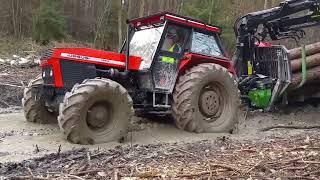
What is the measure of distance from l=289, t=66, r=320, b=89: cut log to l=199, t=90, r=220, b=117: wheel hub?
2.43 meters

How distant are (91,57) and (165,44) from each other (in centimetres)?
154

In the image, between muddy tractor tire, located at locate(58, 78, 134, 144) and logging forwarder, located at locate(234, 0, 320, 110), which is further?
logging forwarder, located at locate(234, 0, 320, 110)

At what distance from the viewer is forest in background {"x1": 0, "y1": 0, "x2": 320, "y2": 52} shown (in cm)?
2430

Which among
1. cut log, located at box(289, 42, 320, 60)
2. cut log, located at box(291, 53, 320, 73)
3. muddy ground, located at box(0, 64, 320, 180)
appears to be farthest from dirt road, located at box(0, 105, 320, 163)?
cut log, located at box(289, 42, 320, 60)

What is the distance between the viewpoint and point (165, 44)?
866 cm

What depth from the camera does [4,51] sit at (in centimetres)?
2081

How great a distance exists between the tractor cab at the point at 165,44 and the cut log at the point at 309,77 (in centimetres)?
228

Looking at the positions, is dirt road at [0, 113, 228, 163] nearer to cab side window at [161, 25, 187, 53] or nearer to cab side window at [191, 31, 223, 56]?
cab side window at [161, 25, 187, 53]

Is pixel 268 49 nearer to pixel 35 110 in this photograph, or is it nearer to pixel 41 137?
pixel 35 110

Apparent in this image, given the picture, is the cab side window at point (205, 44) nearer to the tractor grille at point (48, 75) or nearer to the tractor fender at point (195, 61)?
the tractor fender at point (195, 61)

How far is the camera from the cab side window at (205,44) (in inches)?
356

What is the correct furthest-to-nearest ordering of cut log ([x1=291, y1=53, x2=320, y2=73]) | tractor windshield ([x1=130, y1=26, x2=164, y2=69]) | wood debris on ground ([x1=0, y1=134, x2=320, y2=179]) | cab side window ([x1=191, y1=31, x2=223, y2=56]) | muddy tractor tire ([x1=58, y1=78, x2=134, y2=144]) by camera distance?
cut log ([x1=291, y1=53, x2=320, y2=73]), cab side window ([x1=191, y1=31, x2=223, y2=56]), tractor windshield ([x1=130, y1=26, x2=164, y2=69]), muddy tractor tire ([x1=58, y1=78, x2=134, y2=144]), wood debris on ground ([x1=0, y1=134, x2=320, y2=179])

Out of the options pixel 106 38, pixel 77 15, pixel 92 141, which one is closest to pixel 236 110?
pixel 92 141

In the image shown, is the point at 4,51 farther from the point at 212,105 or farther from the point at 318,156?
the point at 318,156
